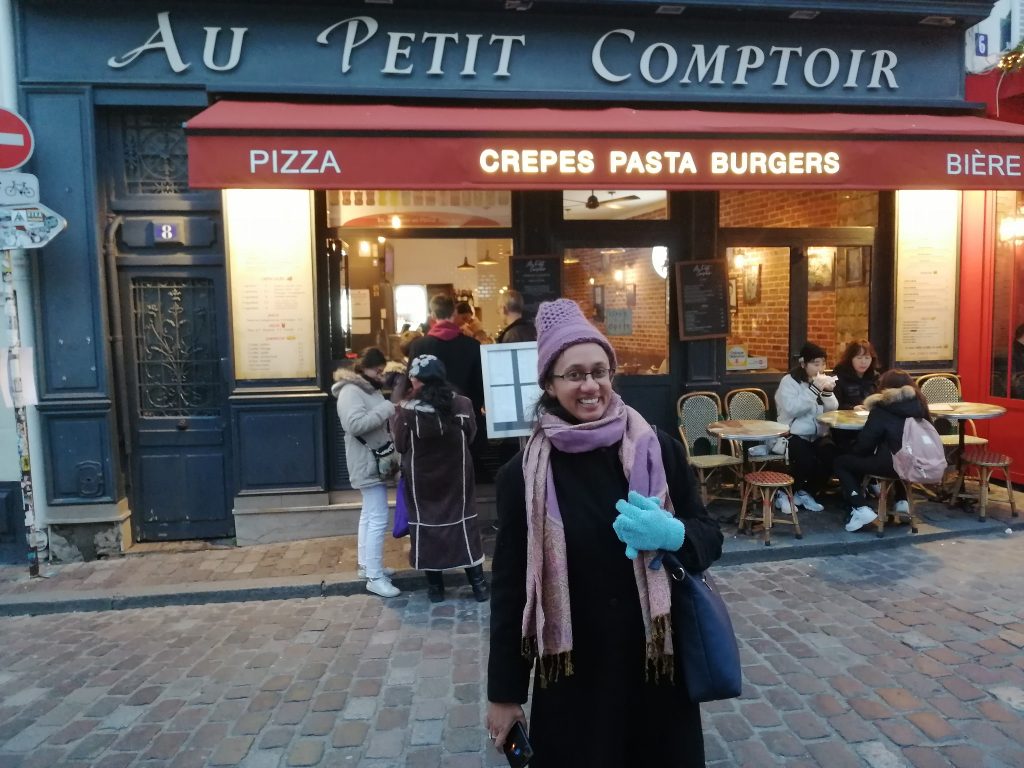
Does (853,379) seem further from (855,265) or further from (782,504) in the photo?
(782,504)

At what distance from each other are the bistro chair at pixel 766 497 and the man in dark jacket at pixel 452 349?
7.62 ft

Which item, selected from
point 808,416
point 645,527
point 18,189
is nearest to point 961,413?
point 808,416

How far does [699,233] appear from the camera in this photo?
24.0 feet

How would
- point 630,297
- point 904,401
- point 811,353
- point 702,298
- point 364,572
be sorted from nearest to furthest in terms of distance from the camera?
point 364,572 → point 904,401 → point 811,353 → point 702,298 → point 630,297

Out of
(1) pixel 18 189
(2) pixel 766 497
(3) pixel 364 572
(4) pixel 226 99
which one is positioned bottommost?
(3) pixel 364 572

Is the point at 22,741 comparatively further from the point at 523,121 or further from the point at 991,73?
the point at 991,73

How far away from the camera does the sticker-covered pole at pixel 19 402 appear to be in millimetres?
5426

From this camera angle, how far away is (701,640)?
193 centimetres

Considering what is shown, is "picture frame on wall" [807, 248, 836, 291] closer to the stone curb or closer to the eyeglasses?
the stone curb

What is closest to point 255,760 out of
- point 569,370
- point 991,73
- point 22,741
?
point 22,741

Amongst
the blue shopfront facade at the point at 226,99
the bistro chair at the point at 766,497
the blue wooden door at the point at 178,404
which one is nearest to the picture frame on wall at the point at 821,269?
the blue shopfront facade at the point at 226,99

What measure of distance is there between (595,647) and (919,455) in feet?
15.7

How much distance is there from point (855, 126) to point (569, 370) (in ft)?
16.9

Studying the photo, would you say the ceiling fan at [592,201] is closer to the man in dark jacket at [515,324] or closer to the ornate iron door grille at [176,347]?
the man in dark jacket at [515,324]
